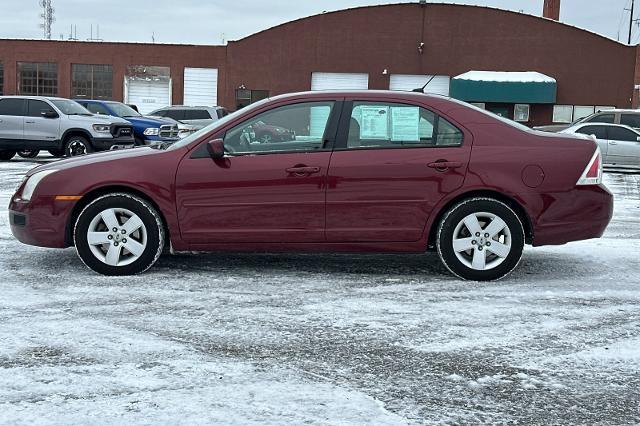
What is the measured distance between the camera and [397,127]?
597cm

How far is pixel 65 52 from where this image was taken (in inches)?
1748

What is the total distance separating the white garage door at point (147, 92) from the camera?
44.2 m

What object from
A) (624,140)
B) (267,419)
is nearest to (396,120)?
(267,419)

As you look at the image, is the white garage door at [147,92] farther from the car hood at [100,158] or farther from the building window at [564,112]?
the car hood at [100,158]

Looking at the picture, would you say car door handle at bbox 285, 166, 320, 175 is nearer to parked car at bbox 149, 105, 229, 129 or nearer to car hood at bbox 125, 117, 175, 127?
car hood at bbox 125, 117, 175, 127

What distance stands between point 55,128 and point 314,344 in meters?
15.2

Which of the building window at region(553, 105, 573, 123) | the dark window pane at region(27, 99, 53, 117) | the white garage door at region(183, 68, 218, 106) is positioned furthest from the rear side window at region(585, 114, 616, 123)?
the white garage door at region(183, 68, 218, 106)

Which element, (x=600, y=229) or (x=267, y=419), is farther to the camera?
(x=600, y=229)

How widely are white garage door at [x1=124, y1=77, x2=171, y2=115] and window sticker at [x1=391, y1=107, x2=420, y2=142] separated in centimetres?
3983

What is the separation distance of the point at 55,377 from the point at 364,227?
2.86 m

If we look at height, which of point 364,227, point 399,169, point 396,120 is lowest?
point 364,227

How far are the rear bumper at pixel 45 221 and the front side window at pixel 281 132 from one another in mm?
1468

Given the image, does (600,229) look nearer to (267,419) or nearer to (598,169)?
(598,169)

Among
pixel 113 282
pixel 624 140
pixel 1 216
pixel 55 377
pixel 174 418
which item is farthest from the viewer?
pixel 624 140
